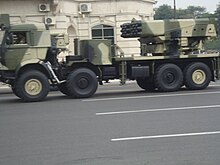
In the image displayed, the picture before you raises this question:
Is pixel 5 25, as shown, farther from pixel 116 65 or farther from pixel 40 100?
pixel 116 65

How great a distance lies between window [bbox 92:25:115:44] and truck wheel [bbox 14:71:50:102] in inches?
678

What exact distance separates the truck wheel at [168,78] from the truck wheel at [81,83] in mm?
2488

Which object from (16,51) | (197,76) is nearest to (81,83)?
(16,51)

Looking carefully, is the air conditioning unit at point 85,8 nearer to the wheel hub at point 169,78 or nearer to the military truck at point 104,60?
the military truck at point 104,60

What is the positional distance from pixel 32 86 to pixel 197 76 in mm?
6239

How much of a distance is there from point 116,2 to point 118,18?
1.08 m

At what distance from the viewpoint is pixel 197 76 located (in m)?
18.2

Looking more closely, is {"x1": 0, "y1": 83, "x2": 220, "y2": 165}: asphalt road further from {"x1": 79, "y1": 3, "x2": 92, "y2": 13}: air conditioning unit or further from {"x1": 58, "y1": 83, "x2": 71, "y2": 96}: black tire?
{"x1": 79, "y1": 3, "x2": 92, "y2": 13}: air conditioning unit

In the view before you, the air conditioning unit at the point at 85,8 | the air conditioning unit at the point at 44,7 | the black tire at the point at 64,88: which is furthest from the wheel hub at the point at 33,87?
the air conditioning unit at the point at 85,8

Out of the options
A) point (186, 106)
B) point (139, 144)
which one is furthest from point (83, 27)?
point (139, 144)

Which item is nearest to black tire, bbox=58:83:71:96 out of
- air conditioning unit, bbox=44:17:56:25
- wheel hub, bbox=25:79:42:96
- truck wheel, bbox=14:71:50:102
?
truck wheel, bbox=14:71:50:102

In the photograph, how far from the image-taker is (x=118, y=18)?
1287 inches

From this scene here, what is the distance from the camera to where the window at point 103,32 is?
108ft

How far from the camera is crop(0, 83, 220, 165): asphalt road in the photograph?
734 centimetres
